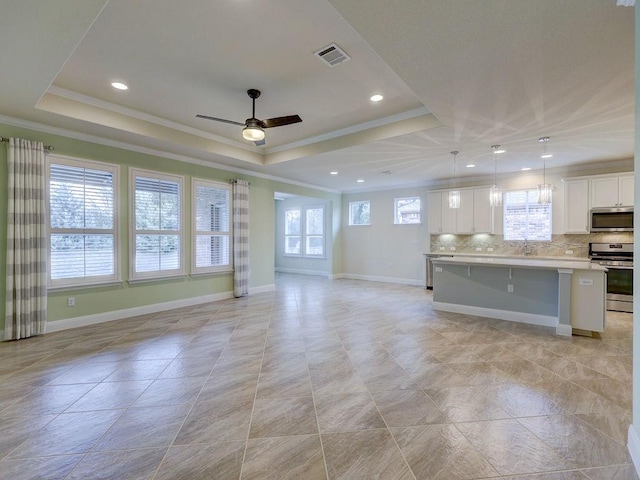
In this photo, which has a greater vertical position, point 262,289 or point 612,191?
point 612,191

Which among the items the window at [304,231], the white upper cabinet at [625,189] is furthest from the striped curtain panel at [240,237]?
the white upper cabinet at [625,189]

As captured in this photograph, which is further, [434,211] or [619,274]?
[434,211]

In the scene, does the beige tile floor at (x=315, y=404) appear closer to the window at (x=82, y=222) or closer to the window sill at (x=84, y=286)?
the window sill at (x=84, y=286)

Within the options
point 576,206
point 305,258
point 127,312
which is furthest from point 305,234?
point 576,206

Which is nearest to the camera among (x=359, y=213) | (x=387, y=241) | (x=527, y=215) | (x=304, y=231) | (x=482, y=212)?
(x=527, y=215)

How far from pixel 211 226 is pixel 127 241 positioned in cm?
155

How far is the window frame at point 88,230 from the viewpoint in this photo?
160 inches

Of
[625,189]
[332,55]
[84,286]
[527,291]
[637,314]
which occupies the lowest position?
[527,291]

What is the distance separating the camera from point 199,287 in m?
5.82

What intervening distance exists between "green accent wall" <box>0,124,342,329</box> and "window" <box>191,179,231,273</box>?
0.47 ft

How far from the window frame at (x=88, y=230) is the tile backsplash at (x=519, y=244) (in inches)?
272

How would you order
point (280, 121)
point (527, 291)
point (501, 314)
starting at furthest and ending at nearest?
point (501, 314) → point (527, 291) → point (280, 121)

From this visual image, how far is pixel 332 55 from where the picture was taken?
9.25ft

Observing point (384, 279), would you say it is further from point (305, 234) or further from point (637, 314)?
point (637, 314)
